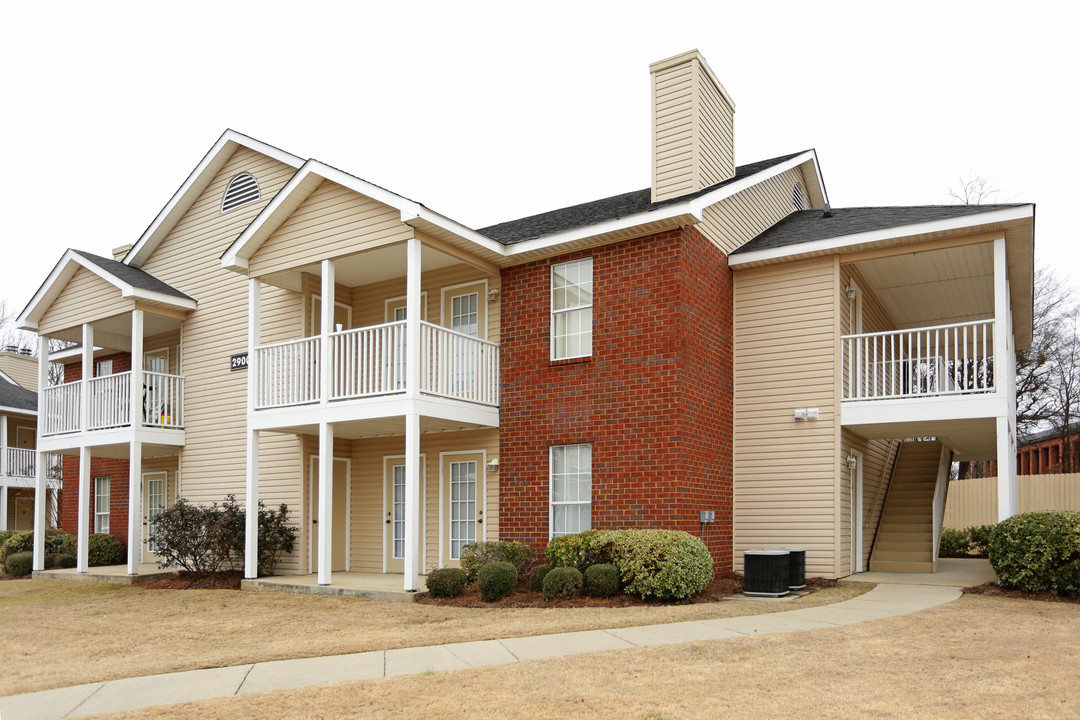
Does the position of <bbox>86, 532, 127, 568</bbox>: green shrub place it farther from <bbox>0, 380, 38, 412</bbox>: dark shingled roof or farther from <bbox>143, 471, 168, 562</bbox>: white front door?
<bbox>0, 380, 38, 412</bbox>: dark shingled roof

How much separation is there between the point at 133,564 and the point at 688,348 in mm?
12182

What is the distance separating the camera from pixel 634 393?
46.5ft

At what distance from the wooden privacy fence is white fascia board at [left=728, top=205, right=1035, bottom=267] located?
49.3 ft

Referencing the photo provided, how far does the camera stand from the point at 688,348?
14.1 m

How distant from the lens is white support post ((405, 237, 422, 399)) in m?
14.0

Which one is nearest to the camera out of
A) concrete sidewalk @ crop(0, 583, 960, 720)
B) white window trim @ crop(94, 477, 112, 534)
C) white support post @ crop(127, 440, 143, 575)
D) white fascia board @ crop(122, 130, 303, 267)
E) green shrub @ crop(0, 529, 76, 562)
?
concrete sidewalk @ crop(0, 583, 960, 720)

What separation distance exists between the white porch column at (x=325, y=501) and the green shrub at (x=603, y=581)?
4611 millimetres

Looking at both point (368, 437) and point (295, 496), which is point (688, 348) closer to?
point (368, 437)

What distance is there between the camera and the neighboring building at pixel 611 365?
46.0 ft

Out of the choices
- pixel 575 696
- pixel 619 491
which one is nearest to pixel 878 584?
pixel 619 491

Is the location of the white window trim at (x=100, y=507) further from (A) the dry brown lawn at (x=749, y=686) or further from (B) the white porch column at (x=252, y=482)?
(A) the dry brown lawn at (x=749, y=686)

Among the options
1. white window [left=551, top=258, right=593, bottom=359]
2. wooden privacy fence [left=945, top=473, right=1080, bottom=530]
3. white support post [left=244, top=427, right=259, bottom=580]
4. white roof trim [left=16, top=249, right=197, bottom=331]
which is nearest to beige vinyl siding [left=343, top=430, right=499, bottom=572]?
white support post [left=244, top=427, right=259, bottom=580]

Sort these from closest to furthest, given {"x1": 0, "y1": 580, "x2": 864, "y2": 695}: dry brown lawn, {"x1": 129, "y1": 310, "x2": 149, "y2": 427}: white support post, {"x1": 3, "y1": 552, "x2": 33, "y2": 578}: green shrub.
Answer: {"x1": 0, "y1": 580, "x2": 864, "y2": 695}: dry brown lawn
{"x1": 129, "y1": 310, "x2": 149, "y2": 427}: white support post
{"x1": 3, "y1": 552, "x2": 33, "y2": 578}: green shrub

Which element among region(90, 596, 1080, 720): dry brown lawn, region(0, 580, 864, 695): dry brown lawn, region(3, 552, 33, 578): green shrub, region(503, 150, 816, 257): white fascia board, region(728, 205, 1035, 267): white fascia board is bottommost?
region(3, 552, 33, 578): green shrub
